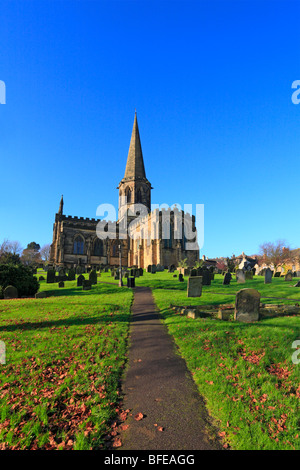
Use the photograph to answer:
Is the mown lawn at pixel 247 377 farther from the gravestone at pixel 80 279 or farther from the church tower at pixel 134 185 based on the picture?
the church tower at pixel 134 185

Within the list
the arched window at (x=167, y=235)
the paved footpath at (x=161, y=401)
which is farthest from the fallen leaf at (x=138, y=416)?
the arched window at (x=167, y=235)

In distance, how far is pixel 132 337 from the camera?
709 centimetres

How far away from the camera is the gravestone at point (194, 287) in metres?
13.0

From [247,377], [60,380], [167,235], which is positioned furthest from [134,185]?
[247,377]

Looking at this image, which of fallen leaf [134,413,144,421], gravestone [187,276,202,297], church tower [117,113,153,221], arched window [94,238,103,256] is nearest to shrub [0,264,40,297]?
gravestone [187,276,202,297]

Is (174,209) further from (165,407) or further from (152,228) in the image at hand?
(165,407)

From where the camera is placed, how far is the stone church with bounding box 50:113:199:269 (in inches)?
1585

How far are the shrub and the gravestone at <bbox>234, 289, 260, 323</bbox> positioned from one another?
15.6 meters

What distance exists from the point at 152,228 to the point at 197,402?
37210mm

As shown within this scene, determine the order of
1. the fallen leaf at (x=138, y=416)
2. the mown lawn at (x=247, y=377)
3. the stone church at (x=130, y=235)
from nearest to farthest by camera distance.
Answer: the mown lawn at (x=247, y=377) < the fallen leaf at (x=138, y=416) < the stone church at (x=130, y=235)

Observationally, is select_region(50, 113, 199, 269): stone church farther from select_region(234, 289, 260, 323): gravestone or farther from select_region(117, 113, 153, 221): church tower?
select_region(234, 289, 260, 323): gravestone

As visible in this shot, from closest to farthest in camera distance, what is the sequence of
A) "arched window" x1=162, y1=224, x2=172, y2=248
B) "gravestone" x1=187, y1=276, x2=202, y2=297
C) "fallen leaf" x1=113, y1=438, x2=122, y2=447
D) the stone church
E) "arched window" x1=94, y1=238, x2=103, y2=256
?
"fallen leaf" x1=113, y1=438, x2=122, y2=447 < "gravestone" x1=187, y1=276, x2=202, y2=297 < the stone church < "arched window" x1=162, y1=224, x2=172, y2=248 < "arched window" x1=94, y1=238, x2=103, y2=256

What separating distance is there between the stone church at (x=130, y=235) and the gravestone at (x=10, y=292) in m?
20.8

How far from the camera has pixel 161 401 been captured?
12.6ft
